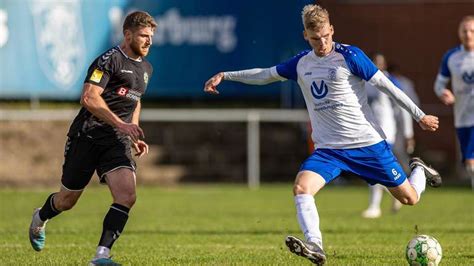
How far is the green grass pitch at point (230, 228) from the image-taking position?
1021 cm

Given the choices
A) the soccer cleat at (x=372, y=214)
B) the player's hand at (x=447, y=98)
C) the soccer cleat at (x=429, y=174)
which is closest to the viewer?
the soccer cleat at (x=429, y=174)

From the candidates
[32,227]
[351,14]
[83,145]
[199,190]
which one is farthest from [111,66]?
[351,14]

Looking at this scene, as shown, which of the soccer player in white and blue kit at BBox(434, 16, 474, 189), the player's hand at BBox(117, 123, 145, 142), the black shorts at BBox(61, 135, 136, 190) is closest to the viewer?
the player's hand at BBox(117, 123, 145, 142)

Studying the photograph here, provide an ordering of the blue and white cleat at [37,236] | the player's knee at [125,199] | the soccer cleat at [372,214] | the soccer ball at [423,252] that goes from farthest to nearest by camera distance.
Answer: the soccer cleat at [372,214], the blue and white cleat at [37,236], the player's knee at [125,199], the soccer ball at [423,252]

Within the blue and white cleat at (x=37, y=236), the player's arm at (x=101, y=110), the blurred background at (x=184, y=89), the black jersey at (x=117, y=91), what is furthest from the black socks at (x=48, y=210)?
the blurred background at (x=184, y=89)

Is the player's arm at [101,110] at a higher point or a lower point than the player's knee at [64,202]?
higher

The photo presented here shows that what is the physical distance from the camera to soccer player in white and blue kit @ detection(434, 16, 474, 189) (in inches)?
538

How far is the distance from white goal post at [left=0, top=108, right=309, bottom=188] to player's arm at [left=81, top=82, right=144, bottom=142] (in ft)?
46.3

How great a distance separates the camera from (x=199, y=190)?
22453 mm

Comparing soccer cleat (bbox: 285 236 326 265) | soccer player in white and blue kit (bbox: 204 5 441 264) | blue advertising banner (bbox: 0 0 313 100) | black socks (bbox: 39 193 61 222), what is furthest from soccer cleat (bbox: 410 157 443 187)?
blue advertising banner (bbox: 0 0 313 100)

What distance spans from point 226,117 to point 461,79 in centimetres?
1034

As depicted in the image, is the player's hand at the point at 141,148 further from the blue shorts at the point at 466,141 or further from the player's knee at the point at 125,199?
the blue shorts at the point at 466,141

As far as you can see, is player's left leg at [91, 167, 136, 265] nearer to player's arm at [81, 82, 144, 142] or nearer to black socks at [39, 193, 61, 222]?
player's arm at [81, 82, 144, 142]

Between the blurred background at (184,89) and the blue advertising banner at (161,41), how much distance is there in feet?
0.07
